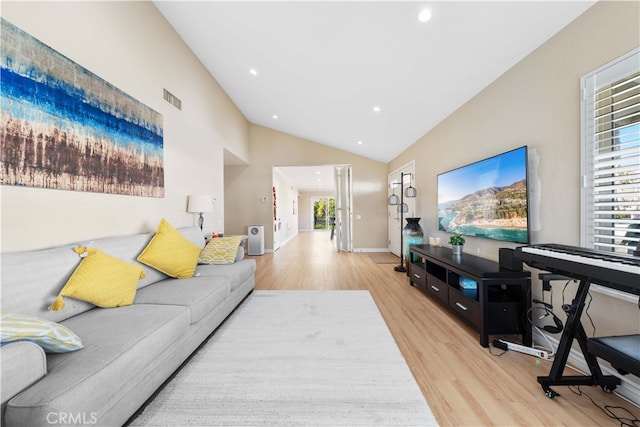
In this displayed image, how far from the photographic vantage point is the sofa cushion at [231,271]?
241 cm

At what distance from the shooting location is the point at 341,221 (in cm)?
675

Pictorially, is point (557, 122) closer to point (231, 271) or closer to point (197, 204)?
point (231, 271)

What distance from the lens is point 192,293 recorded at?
1854mm

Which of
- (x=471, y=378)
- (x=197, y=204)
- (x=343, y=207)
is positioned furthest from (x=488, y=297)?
(x=343, y=207)

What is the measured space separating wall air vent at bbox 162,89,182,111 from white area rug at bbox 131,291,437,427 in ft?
9.27

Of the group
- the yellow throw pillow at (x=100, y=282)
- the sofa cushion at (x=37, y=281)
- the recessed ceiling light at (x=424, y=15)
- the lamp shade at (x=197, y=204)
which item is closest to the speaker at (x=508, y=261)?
the recessed ceiling light at (x=424, y=15)

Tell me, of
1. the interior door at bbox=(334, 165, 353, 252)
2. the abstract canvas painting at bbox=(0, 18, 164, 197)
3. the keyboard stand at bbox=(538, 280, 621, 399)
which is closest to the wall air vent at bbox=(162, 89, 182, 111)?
the abstract canvas painting at bbox=(0, 18, 164, 197)

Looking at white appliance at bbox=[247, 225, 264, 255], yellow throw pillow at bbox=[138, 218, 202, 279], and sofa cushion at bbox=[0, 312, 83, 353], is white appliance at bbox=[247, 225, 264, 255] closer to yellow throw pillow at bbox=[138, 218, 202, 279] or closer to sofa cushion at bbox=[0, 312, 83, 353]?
yellow throw pillow at bbox=[138, 218, 202, 279]

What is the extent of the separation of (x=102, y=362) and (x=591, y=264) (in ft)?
7.79

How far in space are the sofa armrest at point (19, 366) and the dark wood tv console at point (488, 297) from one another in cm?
270

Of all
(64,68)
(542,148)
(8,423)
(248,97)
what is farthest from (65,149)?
(542,148)

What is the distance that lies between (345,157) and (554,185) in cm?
487

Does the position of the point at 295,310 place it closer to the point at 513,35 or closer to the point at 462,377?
the point at 462,377

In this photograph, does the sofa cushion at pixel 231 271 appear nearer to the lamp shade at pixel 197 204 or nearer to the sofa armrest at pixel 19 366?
the lamp shade at pixel 197 204
